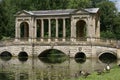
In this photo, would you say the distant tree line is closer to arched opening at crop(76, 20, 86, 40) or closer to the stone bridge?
the stone bridge

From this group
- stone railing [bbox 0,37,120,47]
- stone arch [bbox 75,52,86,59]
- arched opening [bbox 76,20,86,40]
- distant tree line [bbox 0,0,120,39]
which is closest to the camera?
stone railing [bbox 0,37,120,47]

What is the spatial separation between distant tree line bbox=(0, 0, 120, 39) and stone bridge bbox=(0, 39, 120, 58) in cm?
1415

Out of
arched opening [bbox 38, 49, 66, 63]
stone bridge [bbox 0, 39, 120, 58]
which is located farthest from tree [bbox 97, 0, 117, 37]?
stone bridge [bbox 0, 39, 120, 58]

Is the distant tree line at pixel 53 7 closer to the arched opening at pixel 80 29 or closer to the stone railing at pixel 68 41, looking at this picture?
the stone railing at pixel 68 41

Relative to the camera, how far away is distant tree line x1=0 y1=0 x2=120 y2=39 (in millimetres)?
88250

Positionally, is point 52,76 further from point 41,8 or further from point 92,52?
point 41,8

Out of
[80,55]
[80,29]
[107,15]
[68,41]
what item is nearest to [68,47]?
[68,41]

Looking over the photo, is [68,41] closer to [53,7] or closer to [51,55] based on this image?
[51,55]

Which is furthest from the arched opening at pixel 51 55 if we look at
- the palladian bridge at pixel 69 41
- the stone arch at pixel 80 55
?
the stone arch at pixel 80 55

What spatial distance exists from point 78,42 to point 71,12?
534cm

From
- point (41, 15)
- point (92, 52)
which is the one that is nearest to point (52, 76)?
point (92, 52)

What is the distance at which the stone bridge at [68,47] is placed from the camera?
6562 centimetres

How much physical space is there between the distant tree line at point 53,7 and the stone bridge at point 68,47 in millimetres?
14154

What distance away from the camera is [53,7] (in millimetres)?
90250
